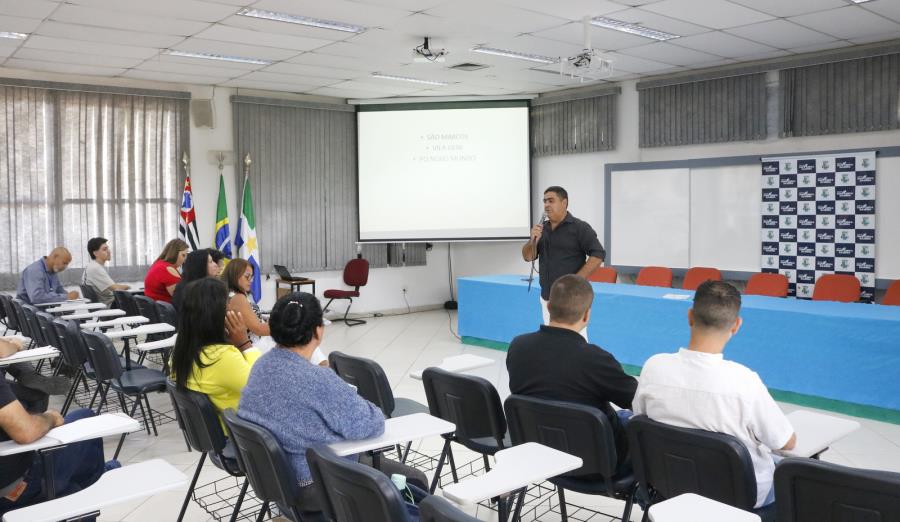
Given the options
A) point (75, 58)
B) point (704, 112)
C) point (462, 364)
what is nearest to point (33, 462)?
point (462, 364)

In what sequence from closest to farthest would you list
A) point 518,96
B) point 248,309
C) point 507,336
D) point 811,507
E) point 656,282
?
point 811,507
point 248,309
point 507,336
point 656,282
point 518,96

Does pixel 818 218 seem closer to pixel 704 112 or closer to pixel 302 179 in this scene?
pixel 704 112

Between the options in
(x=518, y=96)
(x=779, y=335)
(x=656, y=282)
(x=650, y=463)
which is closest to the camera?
(x=650, y=463)

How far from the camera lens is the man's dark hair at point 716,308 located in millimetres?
2533

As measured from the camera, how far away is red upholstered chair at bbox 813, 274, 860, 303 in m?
6.94

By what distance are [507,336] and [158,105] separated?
507cm

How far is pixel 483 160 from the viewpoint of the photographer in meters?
10.1

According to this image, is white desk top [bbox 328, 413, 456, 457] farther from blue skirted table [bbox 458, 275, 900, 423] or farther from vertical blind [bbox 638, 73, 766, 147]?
vertical blind [bbox 638, 73, 766, 147]

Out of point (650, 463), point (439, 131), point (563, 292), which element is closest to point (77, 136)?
point (439, 131)

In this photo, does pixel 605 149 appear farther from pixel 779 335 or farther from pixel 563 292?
pixel 563 292

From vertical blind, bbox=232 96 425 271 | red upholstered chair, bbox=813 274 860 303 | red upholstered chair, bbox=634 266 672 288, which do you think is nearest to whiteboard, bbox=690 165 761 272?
red upholstered chair, bbox=634 266 672 288

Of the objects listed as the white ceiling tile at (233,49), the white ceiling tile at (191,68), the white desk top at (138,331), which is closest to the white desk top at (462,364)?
the white desk top at (138,331)

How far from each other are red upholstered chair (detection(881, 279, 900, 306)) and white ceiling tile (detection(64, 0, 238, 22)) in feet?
19.8

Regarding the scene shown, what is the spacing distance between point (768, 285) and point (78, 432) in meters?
6.59
